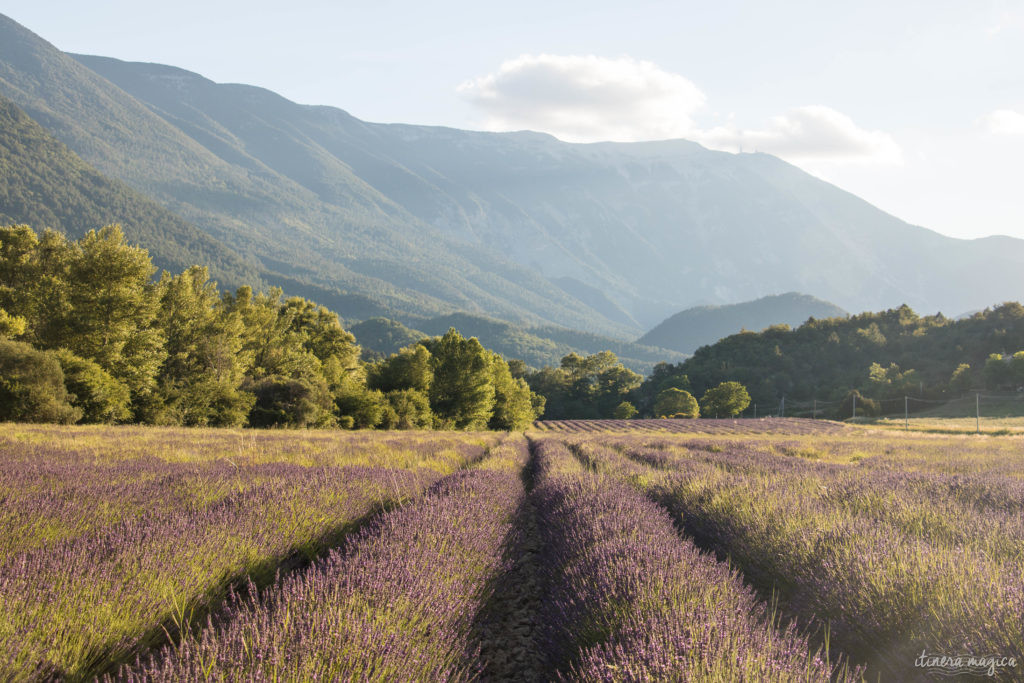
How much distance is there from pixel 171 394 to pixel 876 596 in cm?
2982

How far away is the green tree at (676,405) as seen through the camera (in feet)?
282

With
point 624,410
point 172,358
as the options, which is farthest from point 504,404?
point 624,410

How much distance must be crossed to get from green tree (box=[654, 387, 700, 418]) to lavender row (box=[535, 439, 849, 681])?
84651 millimetres

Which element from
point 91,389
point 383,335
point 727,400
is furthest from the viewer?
point 383,335

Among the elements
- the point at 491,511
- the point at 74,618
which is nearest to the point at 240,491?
the point at 491,511

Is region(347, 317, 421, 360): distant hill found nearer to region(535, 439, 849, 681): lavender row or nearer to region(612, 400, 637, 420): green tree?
region(612, 400, 637, 420): green tree

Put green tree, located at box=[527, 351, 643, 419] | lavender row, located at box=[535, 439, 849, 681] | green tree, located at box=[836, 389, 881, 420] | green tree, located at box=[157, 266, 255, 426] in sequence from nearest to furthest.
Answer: lavender row, located at box=[535, 439, 849, 681]
green tree, located at box=[157, 266, 255, 426]
green tree, located at box=[836, 389, 881, 420]
green tree, located at box=[527, 351, 643, 419]

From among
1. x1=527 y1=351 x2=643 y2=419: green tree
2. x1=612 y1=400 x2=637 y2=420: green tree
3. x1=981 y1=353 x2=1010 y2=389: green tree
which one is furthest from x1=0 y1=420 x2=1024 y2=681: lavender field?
x1=527 y1=351 x2=643 y2=419: green tree

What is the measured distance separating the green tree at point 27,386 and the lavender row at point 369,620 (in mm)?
18078

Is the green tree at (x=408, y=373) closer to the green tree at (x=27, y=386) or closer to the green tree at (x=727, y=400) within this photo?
the green tree at (x=27, y=386)

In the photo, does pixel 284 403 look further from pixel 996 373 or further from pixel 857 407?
pixel 996 373

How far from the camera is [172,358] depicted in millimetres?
29734

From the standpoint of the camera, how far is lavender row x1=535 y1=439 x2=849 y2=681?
90.4 inches

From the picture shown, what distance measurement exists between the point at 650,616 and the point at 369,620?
1428mm
